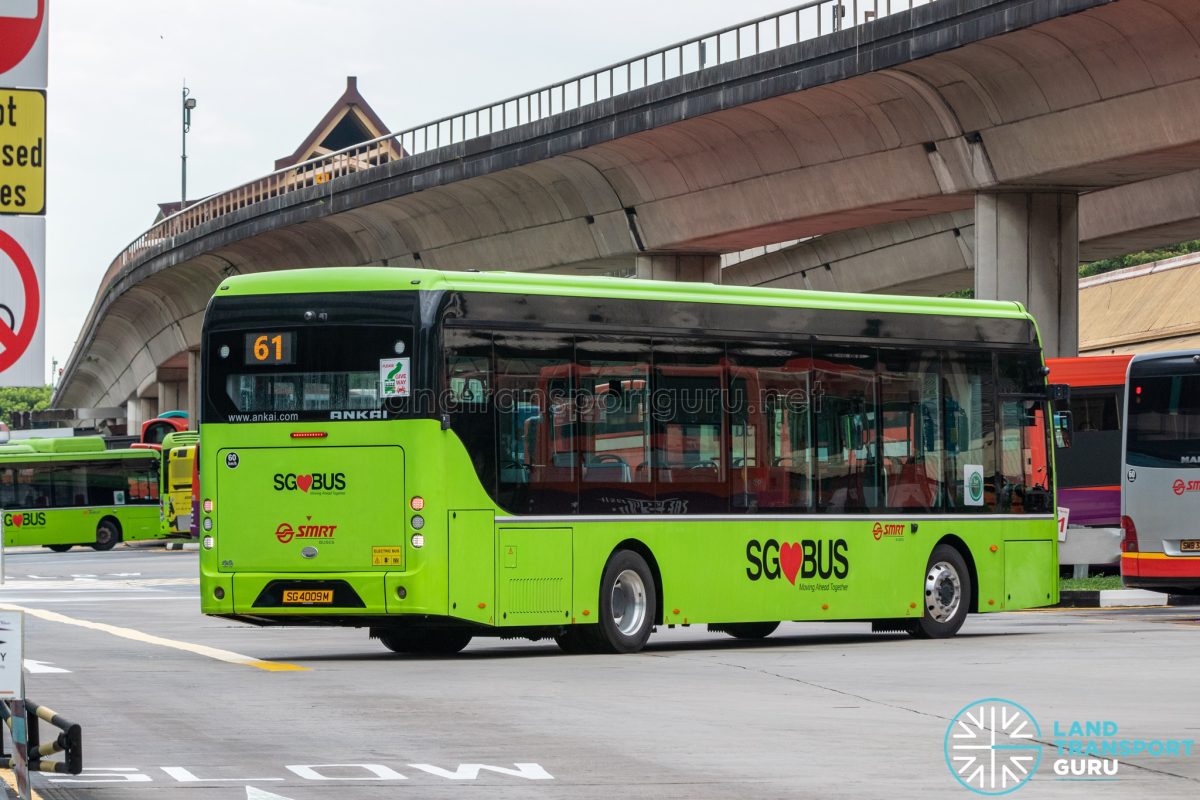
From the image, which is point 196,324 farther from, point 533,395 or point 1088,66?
point 533,395

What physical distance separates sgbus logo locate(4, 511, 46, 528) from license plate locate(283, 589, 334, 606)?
141 feet

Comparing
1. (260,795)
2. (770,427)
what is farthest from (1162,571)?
(260,795)

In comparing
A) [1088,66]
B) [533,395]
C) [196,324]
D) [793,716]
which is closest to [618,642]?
[533,395]

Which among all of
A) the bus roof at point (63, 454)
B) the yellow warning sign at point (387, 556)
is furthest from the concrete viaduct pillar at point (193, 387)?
the yellow warning sign at point (387, 556)

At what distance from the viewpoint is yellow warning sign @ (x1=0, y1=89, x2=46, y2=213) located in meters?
9.38

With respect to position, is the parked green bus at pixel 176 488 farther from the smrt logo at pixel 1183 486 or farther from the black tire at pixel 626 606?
the black tire at pixel 626 606

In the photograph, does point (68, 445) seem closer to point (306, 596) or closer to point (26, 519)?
point (26, 519)

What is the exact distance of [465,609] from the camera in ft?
60.6

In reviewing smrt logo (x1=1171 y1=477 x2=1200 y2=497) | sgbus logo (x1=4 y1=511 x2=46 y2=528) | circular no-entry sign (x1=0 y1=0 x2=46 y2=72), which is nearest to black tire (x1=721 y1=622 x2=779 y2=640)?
smrt logo (x1=1171 y1=477 x2=1200 y2=497)

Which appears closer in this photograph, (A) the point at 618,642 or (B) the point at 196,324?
(A) the point at 618,642

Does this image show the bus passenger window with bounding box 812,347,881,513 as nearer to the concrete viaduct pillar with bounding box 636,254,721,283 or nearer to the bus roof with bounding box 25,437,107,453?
the concrete viaduct pillar with bounding box 636,254,721,283

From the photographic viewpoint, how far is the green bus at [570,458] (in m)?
18.6

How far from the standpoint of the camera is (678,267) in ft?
156

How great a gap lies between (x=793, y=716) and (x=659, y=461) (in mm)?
5831
